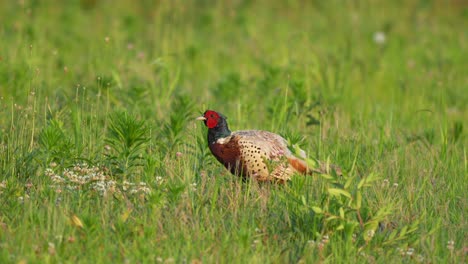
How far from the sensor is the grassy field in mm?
5004

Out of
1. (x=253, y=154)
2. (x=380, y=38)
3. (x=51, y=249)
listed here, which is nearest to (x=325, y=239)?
(x=253, y=154)

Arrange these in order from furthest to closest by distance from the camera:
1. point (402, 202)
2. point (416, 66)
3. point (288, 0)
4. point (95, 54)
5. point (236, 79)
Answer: point (288, 0)
point (416, 66)
point (95, 54)
point (236, 79)
point (402, 202)

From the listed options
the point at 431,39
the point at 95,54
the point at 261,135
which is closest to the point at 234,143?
the point at 261,135

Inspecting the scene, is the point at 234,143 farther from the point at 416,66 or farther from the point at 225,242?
the point at 416,66

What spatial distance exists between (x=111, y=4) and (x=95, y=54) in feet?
A: 12.6

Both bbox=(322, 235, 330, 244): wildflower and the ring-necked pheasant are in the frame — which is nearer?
bbox=(322, 235, 330, 244): wildflower

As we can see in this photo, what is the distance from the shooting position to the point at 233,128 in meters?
7.80

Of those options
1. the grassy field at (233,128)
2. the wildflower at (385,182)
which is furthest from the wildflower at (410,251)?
the wildflower at (385,182)

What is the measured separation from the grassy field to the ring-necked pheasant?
11 centimetres

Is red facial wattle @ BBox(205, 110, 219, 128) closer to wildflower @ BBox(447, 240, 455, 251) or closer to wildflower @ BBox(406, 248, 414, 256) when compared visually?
wildflower @ BBox(406, 248, 414, 256)

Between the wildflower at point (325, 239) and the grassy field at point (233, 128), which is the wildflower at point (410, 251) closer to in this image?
the grassy field at point (233, 128)

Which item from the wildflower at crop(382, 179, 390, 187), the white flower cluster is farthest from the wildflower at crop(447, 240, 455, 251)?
the white flower cluster

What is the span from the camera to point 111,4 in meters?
13.4

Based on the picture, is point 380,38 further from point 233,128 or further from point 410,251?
point 410,251
